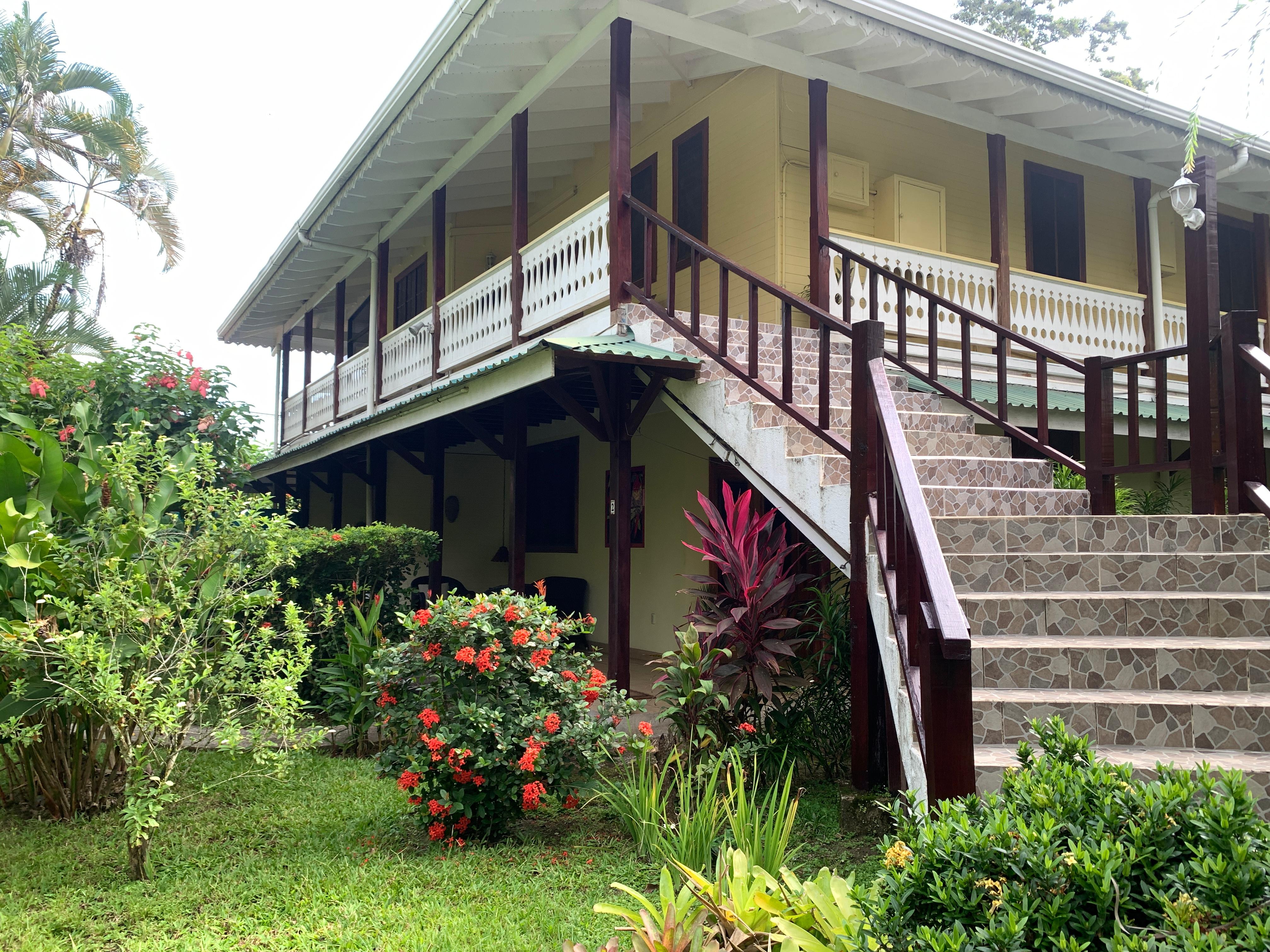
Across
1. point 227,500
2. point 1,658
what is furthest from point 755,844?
point 1,658

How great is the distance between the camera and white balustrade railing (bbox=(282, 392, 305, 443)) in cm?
1761

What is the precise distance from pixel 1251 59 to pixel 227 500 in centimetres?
525

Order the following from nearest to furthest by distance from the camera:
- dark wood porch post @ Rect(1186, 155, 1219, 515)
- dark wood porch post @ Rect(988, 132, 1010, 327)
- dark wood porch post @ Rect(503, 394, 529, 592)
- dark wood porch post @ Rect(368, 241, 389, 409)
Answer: dark wood porch post @ Rect(1186, 155, 1219, 515), dark wood porch post @ Rect(503, 394, 529, 592), dark wood porch post @ Rect(988, 132, 1010, 327), dark wood porch post @ Rect(368, 241, 389, 409)

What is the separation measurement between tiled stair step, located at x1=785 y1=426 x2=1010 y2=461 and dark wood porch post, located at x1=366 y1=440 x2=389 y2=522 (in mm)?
8281

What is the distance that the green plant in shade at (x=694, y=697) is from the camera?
4719 millimetres

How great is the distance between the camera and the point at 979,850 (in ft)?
5.92

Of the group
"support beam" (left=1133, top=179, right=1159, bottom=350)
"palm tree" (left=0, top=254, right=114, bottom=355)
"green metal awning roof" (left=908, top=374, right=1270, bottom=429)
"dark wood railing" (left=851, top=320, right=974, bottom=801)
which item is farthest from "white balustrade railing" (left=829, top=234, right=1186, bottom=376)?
"palm tree" (left=0, top=254, right=114, bottom=355)

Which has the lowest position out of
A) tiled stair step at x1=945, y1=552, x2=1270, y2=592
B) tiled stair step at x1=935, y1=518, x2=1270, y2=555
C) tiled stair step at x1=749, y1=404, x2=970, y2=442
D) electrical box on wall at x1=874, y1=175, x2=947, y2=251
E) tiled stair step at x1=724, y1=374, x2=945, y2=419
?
tiled stair step at x1=945, y1=552, x2=1270, y2=592

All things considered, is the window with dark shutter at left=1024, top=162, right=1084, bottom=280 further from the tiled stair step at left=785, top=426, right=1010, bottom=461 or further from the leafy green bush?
the leafy green bush

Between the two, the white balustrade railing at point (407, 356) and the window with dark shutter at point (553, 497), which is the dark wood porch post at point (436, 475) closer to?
the white balustrade railing at point (407, 356)

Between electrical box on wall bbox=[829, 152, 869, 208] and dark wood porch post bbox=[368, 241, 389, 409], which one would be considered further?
dark wood porch post bbox=[368, 241, 389, 409]

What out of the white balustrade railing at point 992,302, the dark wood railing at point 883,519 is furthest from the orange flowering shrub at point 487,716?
the white balustrade railing at point 992,302

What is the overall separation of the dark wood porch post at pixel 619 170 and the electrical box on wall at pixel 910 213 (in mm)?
3299

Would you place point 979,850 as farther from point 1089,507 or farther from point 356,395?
point 356,395
